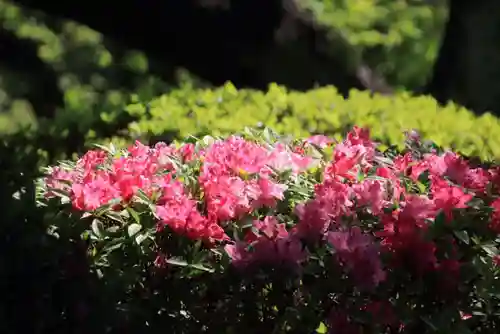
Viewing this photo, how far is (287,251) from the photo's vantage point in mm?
2662

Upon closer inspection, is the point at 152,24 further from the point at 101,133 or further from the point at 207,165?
the point at 207,165

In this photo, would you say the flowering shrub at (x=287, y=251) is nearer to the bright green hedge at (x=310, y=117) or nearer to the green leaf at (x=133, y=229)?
the green leaf at (x=133, y=229)

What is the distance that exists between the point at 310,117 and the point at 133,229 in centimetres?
232

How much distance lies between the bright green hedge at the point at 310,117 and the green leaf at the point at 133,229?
153 centimetres

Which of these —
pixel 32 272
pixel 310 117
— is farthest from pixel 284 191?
pixel 310 117

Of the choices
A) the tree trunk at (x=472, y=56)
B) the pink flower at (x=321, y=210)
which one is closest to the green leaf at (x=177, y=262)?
the pink flower at (x=321, y=210)

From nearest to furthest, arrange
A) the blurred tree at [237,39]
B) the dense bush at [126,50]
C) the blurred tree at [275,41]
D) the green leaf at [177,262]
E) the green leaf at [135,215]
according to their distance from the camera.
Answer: the green leaf at [177,262]
the green leaf at [135,215]
the blurred tree at [275,41]
the blurred tree at [237,39]
the dense bush at [126,50]

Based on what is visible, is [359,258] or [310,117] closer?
[359,258]

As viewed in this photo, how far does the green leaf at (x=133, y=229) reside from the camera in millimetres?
2727

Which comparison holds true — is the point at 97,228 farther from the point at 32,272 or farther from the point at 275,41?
the point at 275,41

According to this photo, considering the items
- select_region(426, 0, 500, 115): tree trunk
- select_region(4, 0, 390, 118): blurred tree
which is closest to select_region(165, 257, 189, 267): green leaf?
select_region(426, 0, 500, 115): tree trunk

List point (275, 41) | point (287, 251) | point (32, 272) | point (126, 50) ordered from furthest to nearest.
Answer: point (126, 50) → point (275, 41) → point (287, 251) → point (32, 272)

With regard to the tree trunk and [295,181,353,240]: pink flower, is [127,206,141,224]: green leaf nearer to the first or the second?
[295,181,353,240]: pink flower

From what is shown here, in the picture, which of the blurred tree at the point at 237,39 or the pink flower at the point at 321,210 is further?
the blurred tree at the point at 237,39
